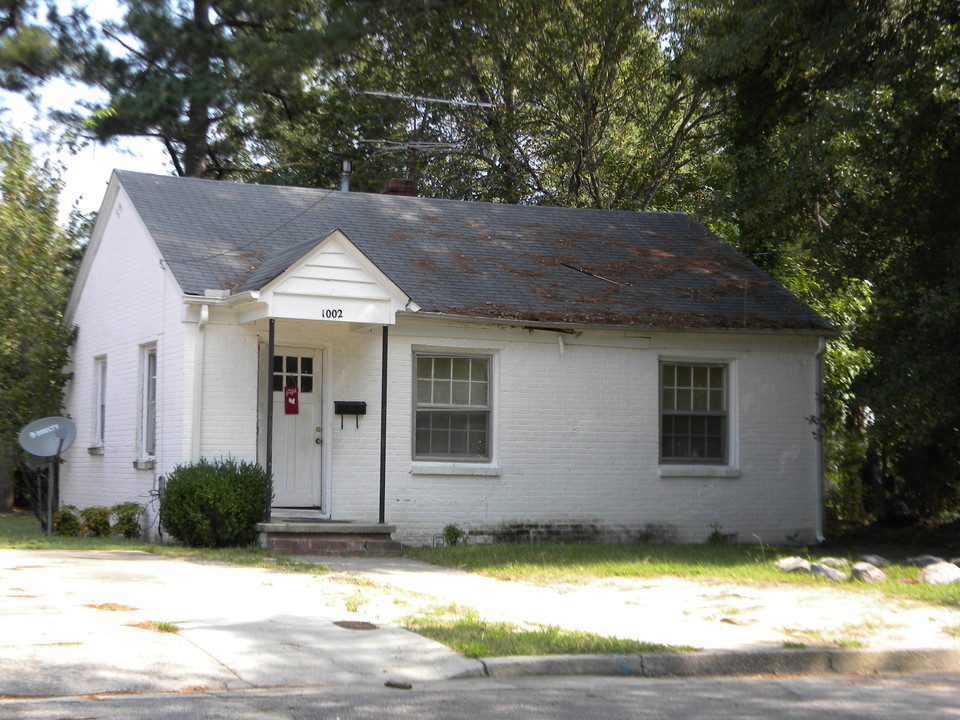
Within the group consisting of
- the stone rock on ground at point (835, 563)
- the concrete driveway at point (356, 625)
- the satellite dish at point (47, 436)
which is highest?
the satellite dish at point (47, 436)

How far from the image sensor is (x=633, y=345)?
57.2ft

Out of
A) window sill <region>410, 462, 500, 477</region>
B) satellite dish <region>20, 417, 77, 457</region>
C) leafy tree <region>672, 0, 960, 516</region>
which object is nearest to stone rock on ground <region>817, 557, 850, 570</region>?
leafy tree <region>672, 0, 960, 516</region>

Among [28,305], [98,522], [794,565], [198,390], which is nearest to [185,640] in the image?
[794,565]

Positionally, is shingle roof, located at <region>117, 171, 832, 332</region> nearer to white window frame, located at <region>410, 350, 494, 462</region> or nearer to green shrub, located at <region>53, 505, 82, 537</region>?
white window frame, located at <region>410, 350, 494, 462</region>


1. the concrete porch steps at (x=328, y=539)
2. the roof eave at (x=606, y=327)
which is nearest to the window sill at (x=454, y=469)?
the concrete porch steps at (x=328, y=539)

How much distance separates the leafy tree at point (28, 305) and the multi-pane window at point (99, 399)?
1.24 meters

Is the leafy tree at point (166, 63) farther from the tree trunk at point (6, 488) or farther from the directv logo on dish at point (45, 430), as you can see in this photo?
the directv logo on dish at point (45, 430)

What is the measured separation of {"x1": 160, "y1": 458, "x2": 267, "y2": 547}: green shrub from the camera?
563 inches

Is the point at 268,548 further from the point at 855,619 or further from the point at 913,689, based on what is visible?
the point at 913,689

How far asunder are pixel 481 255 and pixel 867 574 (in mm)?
8274

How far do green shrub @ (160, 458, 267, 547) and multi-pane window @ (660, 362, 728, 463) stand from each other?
6.30 meters

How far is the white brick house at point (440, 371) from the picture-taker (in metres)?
15.7

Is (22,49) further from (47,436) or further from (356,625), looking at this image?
(356,625)

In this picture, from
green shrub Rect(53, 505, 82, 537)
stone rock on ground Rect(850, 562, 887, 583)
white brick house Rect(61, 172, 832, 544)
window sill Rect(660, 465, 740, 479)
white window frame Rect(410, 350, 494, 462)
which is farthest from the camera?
window sill Rect(660, 465, 740, 479)
